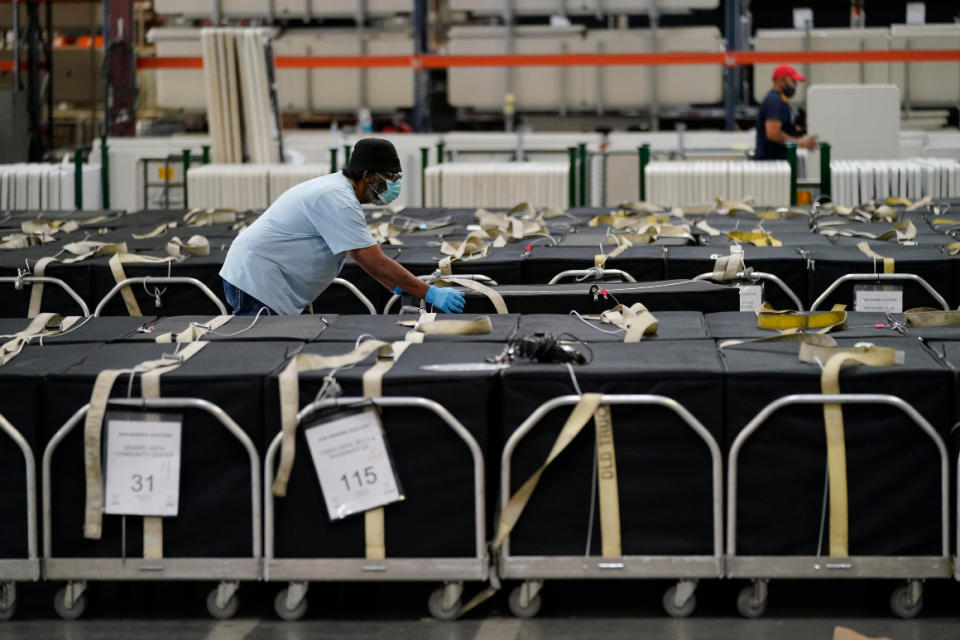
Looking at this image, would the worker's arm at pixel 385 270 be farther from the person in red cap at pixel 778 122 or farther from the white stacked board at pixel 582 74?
the white stacked board at pixel 582 74

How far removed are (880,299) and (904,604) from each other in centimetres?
290

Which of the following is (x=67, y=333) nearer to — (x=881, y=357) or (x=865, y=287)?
(x=881, y=357)

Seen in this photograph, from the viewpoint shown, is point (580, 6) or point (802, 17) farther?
point (802, 17)

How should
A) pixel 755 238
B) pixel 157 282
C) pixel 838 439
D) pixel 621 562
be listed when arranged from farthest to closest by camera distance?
pixel 755 238 → pixel 157 282 → pixel 621 562 → pixel 838 439

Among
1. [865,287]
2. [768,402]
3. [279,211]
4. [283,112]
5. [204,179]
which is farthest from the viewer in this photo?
[283,112]

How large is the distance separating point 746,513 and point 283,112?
16.4 meters

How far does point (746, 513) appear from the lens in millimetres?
4824

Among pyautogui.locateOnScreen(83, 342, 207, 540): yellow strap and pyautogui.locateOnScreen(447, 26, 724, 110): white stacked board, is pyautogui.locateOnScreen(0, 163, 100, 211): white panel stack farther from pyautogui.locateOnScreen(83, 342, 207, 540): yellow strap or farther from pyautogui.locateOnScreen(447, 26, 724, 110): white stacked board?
pyautogui.locateOnScreen(83, 342, 207, 540): yellow strap

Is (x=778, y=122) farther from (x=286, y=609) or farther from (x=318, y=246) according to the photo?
(x=286, y=609)

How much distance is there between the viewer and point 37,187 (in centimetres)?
1550

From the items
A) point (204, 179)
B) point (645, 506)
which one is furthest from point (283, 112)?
point (645, 506)

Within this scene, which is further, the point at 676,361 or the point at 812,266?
the point at 812,266

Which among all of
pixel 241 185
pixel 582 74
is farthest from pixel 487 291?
pixel 582 74

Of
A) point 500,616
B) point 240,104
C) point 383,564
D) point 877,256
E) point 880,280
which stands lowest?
point 500,616
